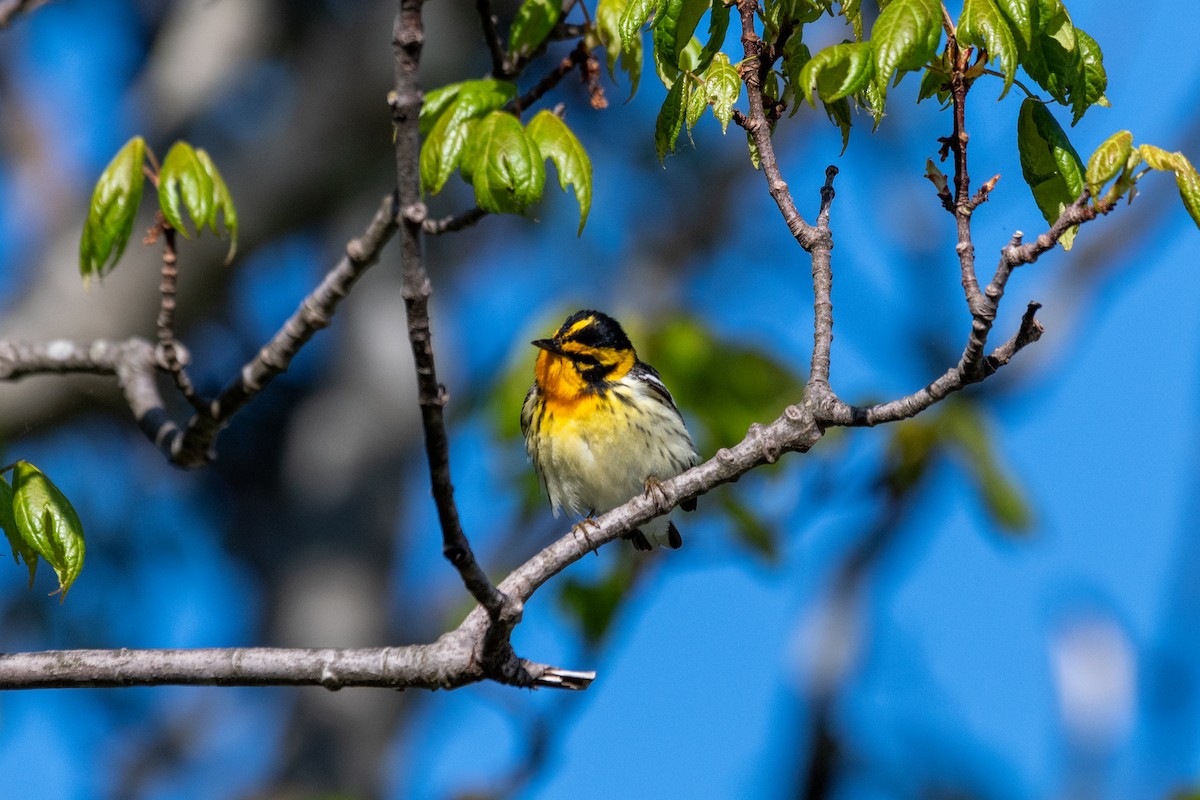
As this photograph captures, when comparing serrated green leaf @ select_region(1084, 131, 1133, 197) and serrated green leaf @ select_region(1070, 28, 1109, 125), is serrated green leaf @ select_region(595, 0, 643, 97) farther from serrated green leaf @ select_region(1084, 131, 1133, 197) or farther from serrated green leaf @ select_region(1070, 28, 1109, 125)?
serrated green leaf @ select_region(1084, 131, 1133, 197)

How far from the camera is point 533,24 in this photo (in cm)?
444

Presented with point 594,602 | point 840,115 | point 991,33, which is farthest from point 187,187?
point 594,602

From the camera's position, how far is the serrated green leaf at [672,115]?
3.61 metres

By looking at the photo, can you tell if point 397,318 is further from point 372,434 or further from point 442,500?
point 442,500

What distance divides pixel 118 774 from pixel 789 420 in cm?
1034

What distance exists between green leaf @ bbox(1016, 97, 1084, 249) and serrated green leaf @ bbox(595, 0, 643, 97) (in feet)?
3.89

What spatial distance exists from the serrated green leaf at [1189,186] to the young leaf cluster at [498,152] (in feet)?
5.02

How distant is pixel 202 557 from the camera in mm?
14305

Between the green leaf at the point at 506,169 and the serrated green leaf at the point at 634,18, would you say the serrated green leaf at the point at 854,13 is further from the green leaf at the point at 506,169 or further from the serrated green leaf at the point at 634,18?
the green leaf at the point at 506,169

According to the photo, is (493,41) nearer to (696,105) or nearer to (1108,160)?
(696,105)

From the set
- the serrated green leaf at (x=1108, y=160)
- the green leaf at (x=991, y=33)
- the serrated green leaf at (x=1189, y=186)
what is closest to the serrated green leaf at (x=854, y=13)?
the green leaf at (x=991, y=33)

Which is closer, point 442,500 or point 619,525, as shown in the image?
point 442,500

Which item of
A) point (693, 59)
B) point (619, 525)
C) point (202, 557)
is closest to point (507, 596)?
point (619, 525)

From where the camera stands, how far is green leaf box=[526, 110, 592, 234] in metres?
3.89
